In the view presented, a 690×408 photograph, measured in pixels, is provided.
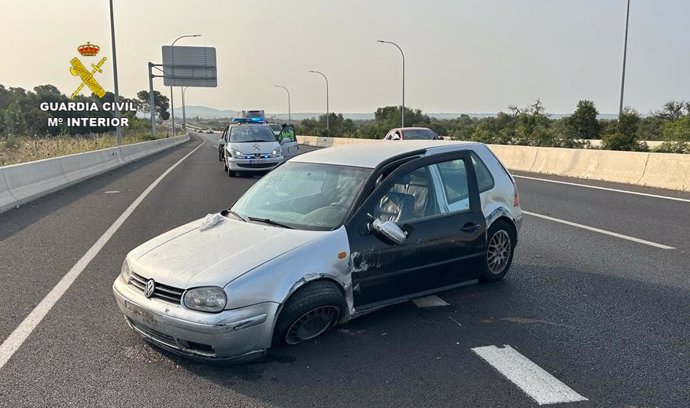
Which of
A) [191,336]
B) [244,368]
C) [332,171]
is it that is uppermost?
[332,171]

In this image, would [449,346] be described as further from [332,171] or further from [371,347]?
[332,171]

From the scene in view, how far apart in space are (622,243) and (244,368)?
5.83 meters

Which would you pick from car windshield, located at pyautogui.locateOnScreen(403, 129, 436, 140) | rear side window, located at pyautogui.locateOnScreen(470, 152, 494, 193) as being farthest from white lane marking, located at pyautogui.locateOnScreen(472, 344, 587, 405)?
car windshield, located at pyautogui.locateOnScreen(403, 129, 436, 140)

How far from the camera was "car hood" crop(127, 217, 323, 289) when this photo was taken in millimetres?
3482

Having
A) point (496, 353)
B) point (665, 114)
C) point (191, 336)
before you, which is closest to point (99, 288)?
point (191, 336)

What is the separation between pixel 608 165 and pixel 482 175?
1181cm

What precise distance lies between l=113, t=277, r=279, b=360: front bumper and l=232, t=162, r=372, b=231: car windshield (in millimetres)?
920

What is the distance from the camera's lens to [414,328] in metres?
4.22

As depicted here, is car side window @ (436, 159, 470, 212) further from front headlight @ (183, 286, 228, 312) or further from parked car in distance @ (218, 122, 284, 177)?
parked car in distance @ (218, 122, 284, 177)

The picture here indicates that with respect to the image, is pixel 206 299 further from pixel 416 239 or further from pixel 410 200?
pixel 410 200

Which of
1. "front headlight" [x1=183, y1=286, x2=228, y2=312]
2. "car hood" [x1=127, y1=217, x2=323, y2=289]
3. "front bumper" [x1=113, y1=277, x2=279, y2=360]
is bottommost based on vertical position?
"front bumper" [x1=113, y1=277, x2=279, y2=360]

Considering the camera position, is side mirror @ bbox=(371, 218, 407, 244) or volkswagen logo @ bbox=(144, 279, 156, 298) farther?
side mirror @ bbox=(371, 218, 407, 244)

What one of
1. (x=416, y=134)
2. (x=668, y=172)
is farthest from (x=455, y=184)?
(x=416, y=134)

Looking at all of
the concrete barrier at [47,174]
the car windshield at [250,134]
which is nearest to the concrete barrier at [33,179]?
the concrete barrier at [47,174]
